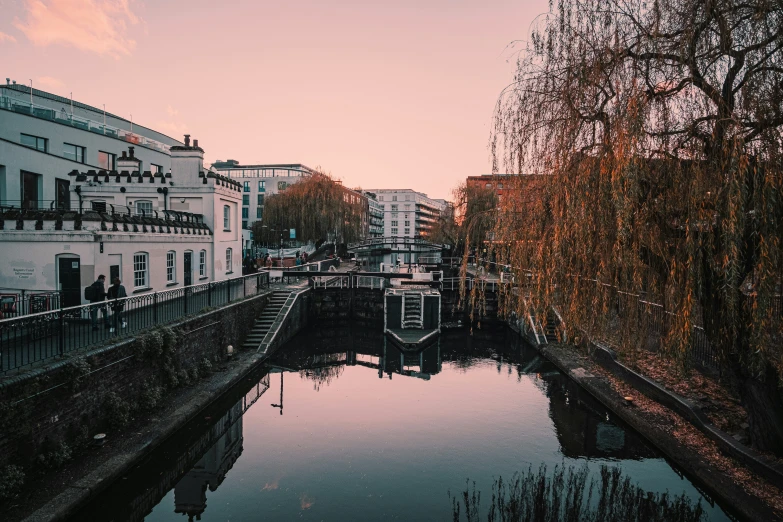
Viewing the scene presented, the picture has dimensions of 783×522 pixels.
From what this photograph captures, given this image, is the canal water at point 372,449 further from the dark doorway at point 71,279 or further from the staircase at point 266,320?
the dark doorway at point 71,279

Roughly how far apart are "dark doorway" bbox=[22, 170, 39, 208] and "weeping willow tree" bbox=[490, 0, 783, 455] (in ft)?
73.3

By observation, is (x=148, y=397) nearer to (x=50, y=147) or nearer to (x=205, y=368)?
(x=205, y=368)

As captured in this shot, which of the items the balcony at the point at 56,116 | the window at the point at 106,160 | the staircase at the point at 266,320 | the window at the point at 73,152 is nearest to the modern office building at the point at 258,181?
the balcony at the point at 56,116

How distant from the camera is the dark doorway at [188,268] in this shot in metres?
21.6

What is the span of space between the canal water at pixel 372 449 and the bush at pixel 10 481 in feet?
4.03

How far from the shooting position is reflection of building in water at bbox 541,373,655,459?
11.5m

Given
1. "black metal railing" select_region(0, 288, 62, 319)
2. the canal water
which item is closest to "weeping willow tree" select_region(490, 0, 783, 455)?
the canal water

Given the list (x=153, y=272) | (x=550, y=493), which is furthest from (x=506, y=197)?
(x=153, y=272)

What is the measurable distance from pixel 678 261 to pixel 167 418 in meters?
11.6

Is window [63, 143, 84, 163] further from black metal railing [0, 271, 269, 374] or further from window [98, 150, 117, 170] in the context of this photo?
black metal railing [0, 271, 269, 374]

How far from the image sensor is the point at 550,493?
31.8ft

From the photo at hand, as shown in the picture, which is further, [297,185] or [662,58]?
[297,185]

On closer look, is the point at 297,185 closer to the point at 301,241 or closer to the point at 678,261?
the point at 301,241

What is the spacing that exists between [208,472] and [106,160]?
2819cm
